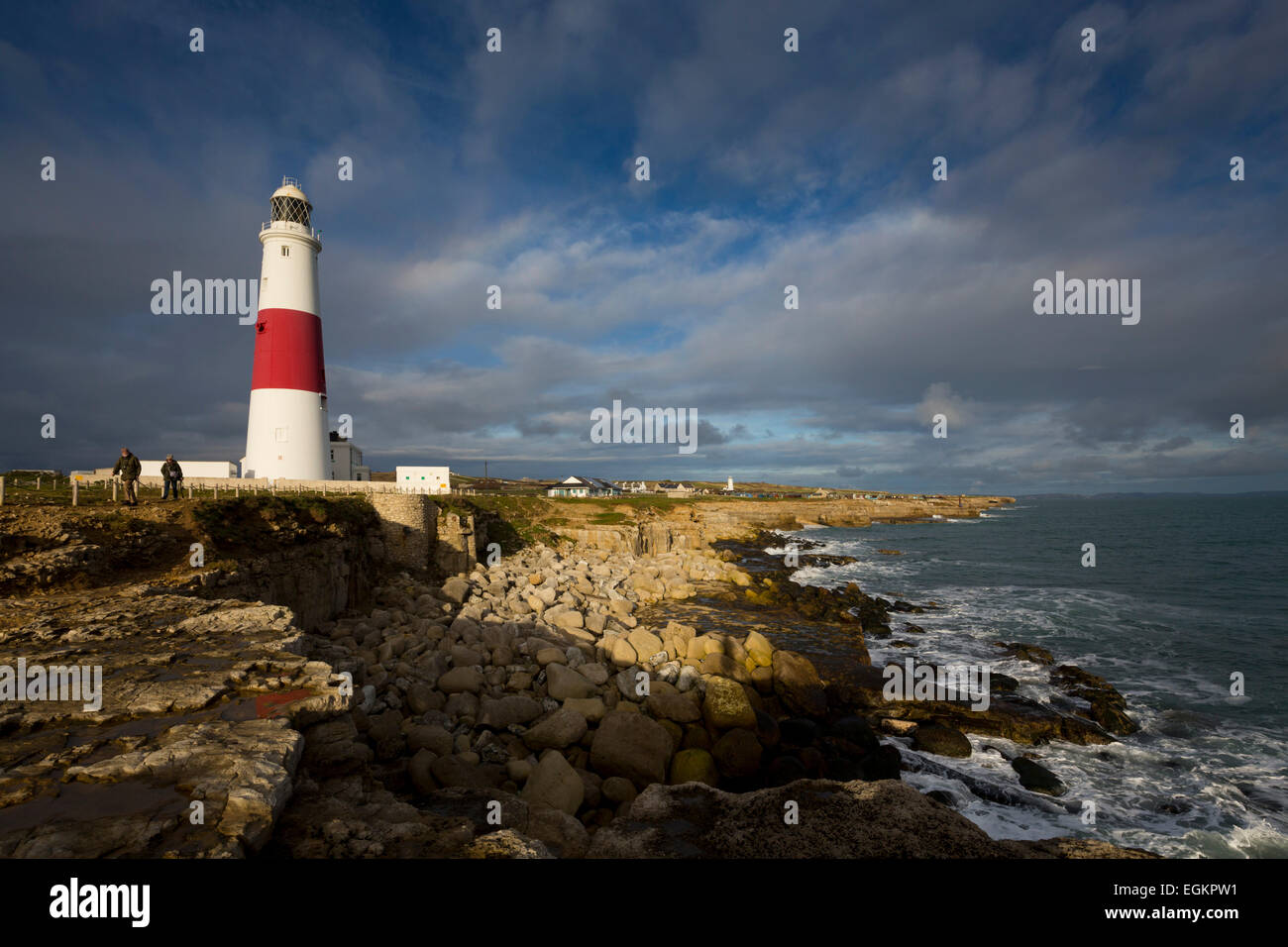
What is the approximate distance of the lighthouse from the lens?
86.6ft

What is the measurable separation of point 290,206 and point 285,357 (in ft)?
27.0

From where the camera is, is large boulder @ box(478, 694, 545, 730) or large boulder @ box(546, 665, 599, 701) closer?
large boulder @ box(478, 694, 545, 730)

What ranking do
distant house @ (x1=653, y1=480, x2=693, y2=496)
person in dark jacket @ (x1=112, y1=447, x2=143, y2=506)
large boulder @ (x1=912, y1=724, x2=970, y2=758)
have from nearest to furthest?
large boulder @ (x1=912, y1=724, x2=970, y2=758)
person in dark jacket @ (x1=112, y1=447, x2=143, y2=506)
distant house @ (x1=653, y1=480, x2=693, y2=496)

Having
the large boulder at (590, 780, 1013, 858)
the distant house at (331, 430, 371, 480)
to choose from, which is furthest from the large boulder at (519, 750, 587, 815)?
the distant house at (331, 430, 371, 480)

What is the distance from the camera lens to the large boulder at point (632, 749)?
471 inches

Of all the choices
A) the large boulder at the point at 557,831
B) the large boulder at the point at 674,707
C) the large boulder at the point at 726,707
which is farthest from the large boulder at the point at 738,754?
the large boulder at the point at 557,831

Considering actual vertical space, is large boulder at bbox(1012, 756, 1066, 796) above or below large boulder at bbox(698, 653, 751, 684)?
below

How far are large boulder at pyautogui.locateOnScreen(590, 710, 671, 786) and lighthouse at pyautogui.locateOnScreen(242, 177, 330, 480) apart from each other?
23.1 metres

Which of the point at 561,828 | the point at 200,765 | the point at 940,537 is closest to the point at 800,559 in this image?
the point at 940,537

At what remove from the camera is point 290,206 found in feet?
90.8

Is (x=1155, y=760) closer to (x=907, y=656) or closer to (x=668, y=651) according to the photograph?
(x=907, y=656)

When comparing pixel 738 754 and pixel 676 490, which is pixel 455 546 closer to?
pixel 738 754

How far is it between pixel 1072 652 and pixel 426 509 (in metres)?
30.5

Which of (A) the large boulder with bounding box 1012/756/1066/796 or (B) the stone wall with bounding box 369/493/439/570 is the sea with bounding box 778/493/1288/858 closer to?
(A) the large boulder with bounding box 1012/756/1066/796
